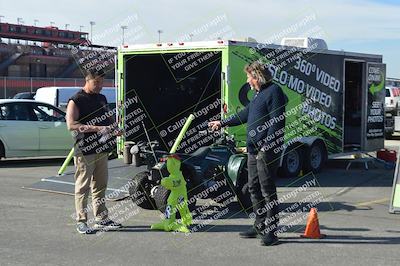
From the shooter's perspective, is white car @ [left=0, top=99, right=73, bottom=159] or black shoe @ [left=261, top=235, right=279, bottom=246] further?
Answer: white car @ [left=0, top=99, right=73, bottom=159]

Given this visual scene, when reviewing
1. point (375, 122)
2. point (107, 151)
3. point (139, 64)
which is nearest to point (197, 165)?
point (107, 151)

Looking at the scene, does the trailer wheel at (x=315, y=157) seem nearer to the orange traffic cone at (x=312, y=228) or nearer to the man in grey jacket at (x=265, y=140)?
the orange traffic cone at (x=312, y=228)

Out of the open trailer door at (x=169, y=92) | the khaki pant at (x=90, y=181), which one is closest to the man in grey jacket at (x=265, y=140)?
the khaki pant at (x=90, y=181)

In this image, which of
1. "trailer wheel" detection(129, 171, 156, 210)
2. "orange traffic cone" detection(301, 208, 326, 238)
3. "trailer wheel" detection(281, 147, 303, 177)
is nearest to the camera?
"orange traffic cone" detection(301, 208, 326, 238)

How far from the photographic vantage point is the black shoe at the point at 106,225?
688 centimetres

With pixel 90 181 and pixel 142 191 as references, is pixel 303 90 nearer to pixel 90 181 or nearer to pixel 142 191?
pixel 142 191

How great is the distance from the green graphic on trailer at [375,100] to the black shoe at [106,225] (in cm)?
800

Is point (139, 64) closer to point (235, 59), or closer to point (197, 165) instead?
point (235, 59)

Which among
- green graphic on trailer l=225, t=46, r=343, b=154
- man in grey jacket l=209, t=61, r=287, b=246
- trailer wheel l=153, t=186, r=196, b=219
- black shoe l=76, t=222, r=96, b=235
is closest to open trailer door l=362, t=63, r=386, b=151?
green graphic on trailer l=225, t=46, r=343, b=154

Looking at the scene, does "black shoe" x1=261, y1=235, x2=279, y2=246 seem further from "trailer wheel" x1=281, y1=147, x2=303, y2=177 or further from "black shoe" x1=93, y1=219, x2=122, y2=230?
"trailer wheel" x1=281, y1=147, x2=303, y2=177

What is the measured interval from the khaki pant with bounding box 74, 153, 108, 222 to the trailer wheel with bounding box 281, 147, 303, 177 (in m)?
5.19

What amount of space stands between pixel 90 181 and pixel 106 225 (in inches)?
22.8

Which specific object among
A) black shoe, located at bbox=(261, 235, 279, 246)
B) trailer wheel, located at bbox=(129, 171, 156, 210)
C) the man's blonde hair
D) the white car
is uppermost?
the man's blonde hair

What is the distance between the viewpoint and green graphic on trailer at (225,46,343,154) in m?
9.99
